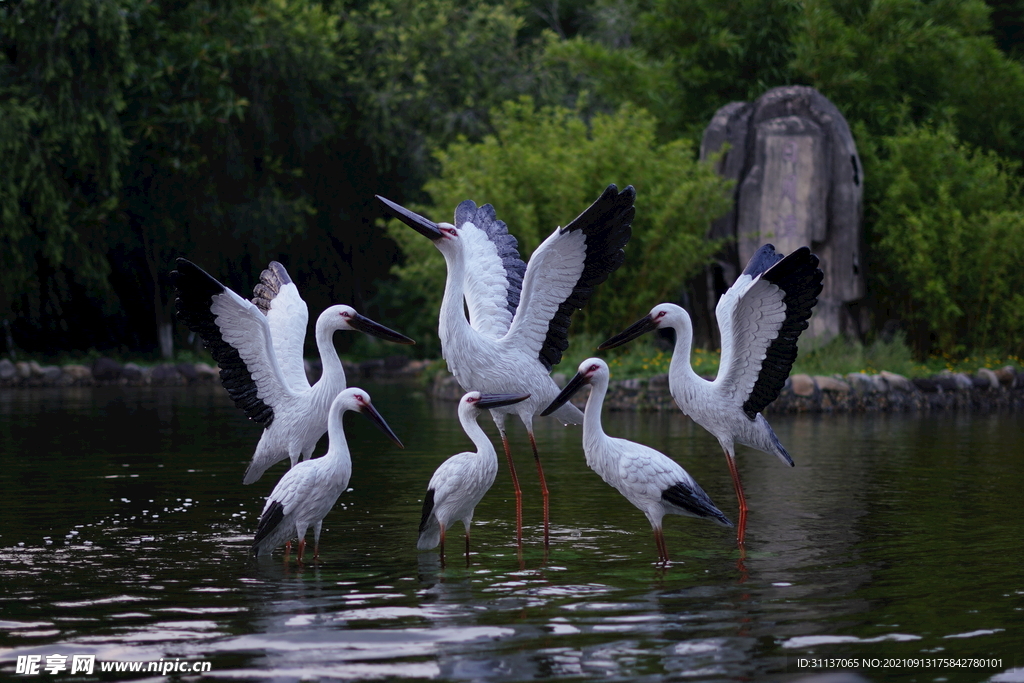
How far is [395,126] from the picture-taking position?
98.4 feet

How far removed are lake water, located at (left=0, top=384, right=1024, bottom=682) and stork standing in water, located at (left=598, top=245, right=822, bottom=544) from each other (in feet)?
2.30

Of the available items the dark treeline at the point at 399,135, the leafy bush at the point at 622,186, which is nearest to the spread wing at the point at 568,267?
the leafy bush at the point at 622,186

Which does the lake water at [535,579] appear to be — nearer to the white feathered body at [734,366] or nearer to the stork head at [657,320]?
the white feathered body at [734,366]

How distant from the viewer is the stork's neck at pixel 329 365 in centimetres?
759

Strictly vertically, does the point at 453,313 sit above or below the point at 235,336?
above

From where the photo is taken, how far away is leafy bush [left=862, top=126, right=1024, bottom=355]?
20500 millimetres

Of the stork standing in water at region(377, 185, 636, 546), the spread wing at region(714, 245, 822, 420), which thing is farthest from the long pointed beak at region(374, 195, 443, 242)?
the spread wing at region(714, 245, 822, 420)

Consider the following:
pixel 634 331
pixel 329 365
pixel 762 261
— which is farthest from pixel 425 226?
pixel 762 261

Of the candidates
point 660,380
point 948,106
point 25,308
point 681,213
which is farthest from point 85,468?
point 948,106

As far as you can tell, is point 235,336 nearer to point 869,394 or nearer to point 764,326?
point 764,326

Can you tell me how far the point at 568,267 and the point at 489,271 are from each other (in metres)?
0.97

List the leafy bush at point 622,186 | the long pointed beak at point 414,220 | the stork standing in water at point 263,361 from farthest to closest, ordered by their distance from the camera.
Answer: the leafy bush at point 622,186, the stork standing in water at point 263,361, the long pointed beak at point 414,220

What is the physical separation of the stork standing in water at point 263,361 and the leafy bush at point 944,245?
14930 millimetres

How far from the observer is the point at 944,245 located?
69.3 ft
